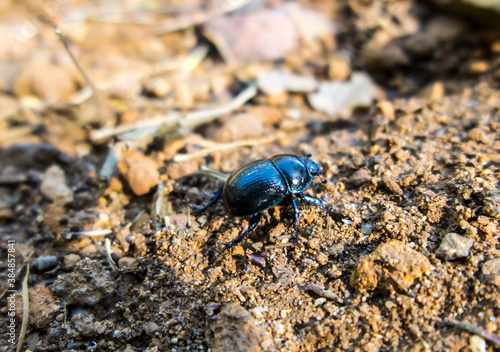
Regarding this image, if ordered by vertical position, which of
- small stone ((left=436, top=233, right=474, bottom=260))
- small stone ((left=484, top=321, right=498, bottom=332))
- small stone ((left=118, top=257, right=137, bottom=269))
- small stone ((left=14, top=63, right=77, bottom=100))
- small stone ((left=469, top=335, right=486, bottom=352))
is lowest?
small stone ((left=469, top=335, right=486, bottom=352))

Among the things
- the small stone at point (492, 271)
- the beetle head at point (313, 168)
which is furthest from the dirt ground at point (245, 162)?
the beetle head at point (313, 168)

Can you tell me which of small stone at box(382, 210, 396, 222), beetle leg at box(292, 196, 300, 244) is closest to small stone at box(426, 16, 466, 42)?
small stone at box(382, 210, 396, 222)

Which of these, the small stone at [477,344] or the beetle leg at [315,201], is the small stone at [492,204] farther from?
the beetle leg at [315,201]

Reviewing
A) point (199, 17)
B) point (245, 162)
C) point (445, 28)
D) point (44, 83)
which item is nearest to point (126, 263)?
point (245, 162)

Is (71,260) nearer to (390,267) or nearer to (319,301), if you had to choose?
(319,301)

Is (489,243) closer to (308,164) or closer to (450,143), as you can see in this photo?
(450,143)

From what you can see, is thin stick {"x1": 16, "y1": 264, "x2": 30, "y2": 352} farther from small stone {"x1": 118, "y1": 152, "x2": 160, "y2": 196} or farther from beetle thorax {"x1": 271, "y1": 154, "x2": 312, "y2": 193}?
beetle thorax {"x1": 271, "y1": 154, "x2": 312, "y2": 193}

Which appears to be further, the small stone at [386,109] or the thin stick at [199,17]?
the thin stick at [199,17]
